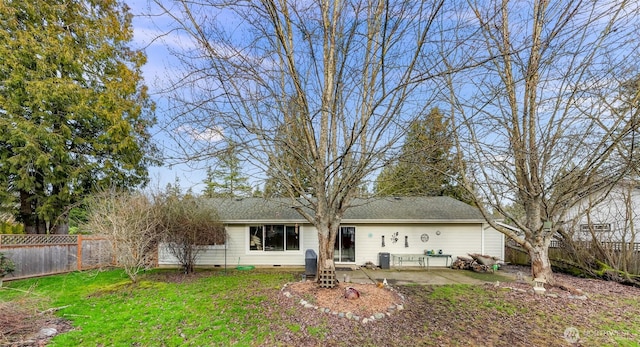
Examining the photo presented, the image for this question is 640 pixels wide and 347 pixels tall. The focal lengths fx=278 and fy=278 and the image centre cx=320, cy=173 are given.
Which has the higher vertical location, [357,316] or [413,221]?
[413,221]

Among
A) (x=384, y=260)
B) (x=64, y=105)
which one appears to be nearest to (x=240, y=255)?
(x=384, y=260)

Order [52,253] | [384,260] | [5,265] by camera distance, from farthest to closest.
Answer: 1. [384,260]
2. [52,253]
3. [5,265]

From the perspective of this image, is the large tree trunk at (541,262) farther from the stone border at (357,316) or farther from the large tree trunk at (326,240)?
the large tree trunk at (326,240)

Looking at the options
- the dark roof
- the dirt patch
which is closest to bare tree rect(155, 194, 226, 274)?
the dark roof

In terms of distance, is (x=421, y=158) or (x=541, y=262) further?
(x=541, y=262)

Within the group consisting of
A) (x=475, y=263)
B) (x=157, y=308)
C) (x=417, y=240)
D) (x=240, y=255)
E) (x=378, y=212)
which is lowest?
(x=475, y=263)

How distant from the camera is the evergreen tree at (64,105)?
10.2m

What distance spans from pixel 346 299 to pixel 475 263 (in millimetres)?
7469

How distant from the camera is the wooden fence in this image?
8805mm

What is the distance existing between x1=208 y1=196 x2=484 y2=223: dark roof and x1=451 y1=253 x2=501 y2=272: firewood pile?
1.45m

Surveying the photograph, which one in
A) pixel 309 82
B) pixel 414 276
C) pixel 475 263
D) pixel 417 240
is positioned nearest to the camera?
pixel 309 82

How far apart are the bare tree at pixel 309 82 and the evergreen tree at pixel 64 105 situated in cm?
565

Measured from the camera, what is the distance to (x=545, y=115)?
7488mm

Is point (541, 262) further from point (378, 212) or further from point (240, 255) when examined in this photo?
point (240, 255)
